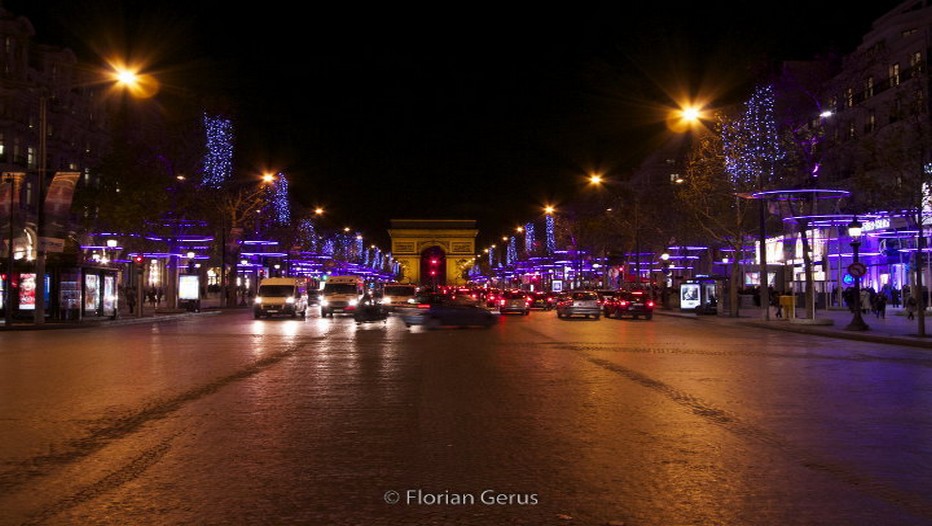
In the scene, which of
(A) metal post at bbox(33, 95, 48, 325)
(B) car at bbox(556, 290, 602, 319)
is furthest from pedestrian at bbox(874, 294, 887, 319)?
(A) metal post at bbox(33, 95, 48, 325)

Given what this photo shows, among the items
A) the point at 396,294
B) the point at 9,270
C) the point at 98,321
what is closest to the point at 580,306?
the point at 396,294

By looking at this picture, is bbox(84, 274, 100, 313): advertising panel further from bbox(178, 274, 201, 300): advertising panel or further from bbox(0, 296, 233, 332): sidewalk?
bbox(178, 274, 201, 300): advertising panel

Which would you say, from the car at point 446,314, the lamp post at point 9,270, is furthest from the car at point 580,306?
the lamp post at point 9,270

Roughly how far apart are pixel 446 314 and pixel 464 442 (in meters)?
22.8

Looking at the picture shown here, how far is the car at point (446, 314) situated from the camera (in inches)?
1248

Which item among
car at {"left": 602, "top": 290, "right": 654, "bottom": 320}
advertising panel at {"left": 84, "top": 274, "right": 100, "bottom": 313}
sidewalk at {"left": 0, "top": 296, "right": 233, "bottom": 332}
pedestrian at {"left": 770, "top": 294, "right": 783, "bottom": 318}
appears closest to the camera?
sidewalk at {"left": 0, "top": 296, "right": 233, "bottom": 332}

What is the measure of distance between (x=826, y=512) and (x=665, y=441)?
2.77 metres

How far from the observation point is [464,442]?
899 centimetres

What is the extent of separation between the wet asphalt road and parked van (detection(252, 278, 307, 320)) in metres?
23.7

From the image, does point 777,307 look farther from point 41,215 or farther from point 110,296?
point 41,215

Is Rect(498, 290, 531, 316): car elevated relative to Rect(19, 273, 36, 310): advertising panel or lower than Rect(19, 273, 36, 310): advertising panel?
lower

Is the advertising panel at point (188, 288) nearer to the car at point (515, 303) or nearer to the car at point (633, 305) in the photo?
the car at point (515, 303)

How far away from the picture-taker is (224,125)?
176ft

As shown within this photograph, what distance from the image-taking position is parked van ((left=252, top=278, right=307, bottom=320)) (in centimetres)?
4209
